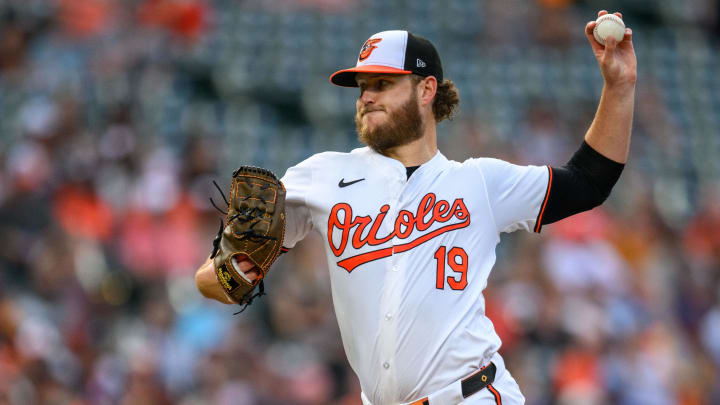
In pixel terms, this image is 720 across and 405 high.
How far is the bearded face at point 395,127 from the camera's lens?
147 inches

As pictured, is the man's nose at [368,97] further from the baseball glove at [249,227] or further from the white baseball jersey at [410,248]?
the baseball glove at [249,227]

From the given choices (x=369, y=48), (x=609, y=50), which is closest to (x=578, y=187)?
(x=609, y=50)

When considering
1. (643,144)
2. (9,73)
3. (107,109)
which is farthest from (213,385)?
(643,144)

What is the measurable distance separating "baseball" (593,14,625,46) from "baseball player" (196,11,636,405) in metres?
0.03

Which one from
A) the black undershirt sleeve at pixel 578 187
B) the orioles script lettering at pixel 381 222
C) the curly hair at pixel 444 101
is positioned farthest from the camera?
the curly hair at pixel 444 101

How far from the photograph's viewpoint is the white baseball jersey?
3465 mm

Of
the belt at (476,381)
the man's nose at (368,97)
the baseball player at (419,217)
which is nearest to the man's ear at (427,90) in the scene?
the baseball player at (419,217)

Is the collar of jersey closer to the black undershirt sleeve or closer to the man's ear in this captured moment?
the man's ear

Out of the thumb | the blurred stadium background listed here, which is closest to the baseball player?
the thumb

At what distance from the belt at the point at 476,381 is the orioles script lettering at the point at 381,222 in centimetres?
49

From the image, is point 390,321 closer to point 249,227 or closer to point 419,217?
point 419,217

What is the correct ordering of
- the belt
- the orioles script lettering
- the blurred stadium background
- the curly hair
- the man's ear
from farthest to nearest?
the blurred stadium background, the curly hair, the man's ear, the orioles script lettering, the belt

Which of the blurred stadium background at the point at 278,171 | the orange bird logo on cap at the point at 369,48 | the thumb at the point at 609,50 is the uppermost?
the orange bird logo on cap at the point at 369,48

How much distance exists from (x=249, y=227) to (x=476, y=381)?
928 millimetres
